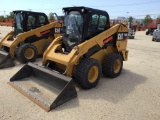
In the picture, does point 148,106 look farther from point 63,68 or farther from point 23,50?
point 23,50

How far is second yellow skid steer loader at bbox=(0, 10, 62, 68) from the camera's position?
733 cm

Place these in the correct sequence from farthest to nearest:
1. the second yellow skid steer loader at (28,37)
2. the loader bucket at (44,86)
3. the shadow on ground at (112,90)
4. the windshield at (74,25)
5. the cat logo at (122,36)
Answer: the second yellow skid steer loader at (28,37) < the cat logo at (122,36) < the windshield at (74,25) < the shadow on ground at (112,90) < the loader bucket at (44,86)

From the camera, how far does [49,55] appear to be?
5.36m

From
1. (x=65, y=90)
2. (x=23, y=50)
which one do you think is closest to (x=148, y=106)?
(x=65, y=90)

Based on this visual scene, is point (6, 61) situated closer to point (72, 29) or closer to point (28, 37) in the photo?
point (28, 37)

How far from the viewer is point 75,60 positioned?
184 inches

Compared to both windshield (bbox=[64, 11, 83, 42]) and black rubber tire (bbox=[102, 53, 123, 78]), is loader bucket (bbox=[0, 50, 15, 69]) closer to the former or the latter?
windshield (bbox=[64, 11, 83, 42])

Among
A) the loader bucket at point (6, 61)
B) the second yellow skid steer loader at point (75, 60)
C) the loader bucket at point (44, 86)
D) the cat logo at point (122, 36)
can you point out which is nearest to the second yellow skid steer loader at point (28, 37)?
the loader bucket at point (6, 61)

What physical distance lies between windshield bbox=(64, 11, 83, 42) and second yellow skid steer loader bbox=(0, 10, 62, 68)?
2500mm

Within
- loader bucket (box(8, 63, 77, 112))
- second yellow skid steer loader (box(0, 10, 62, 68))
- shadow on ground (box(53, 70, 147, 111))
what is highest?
second yellow skid steer loader (box(0, 10, 62, 68))

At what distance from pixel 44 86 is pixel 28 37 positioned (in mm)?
3744

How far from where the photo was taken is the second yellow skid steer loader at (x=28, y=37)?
733 centimetres

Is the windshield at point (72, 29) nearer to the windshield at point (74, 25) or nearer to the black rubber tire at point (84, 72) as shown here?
the windshield at point (74, 25)

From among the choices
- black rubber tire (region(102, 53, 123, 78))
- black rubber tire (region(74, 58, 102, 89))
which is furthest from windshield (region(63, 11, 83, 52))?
black rubber tire (region(102, 53, 123, 78))
